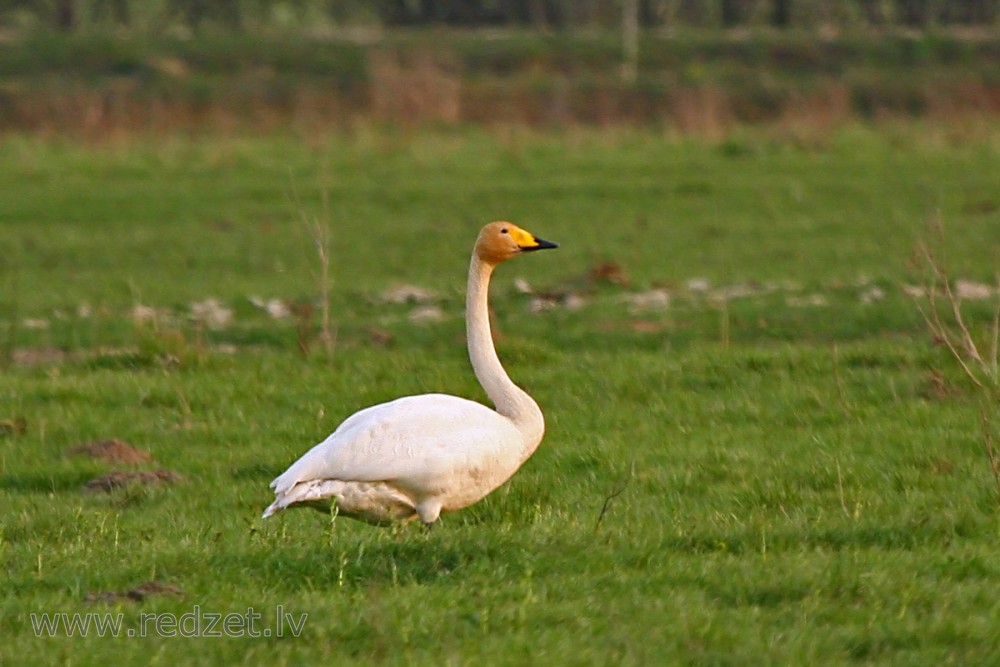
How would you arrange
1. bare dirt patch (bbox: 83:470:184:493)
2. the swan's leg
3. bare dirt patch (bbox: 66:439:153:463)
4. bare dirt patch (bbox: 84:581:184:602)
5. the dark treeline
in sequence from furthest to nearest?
the dark treeline
bare dirt patch (bbox: 66:439:153:463)
bare dirt patch (bbox: 83:470:184:493)
the swan's leg
bare dirt patch (bbox: 84:581:184:602)

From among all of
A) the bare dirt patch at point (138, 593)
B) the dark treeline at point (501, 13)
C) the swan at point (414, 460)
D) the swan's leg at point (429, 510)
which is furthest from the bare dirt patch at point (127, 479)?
the dark treeline at point (501, 13)

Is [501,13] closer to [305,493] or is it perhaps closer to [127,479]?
[127,479]

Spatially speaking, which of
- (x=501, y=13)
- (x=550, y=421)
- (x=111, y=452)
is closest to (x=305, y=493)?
(x=111, y=452)

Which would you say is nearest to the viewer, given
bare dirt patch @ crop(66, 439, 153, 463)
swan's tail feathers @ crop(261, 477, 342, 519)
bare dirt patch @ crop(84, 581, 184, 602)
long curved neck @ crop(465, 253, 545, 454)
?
bare dirt patch @ crop(84, 581, 184, 602)

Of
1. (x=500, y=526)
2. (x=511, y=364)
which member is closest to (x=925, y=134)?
(x=511, y=364)

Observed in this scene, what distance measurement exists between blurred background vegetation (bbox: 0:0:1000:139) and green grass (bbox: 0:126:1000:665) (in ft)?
25.9

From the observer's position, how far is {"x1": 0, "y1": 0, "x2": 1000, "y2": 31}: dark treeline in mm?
58906

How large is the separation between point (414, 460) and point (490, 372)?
0.84m

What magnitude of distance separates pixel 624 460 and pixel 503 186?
15.4 m

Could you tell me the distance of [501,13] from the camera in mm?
60938

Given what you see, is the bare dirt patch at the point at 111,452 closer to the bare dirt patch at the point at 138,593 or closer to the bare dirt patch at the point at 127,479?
the bare dirt patch at the point at 127,479

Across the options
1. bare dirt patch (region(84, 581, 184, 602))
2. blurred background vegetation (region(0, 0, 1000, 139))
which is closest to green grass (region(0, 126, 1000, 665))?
bare dirt patch (region(84, 581, 184, 602))

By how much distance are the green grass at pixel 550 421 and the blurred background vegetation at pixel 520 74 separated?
790cm

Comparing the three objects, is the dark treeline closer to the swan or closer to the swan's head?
the swan's head
